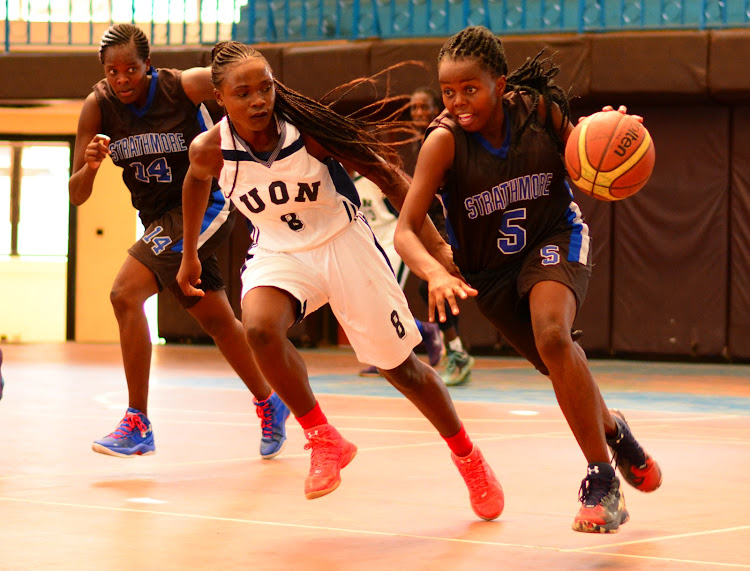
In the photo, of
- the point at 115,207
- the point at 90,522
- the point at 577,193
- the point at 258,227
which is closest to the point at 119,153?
the point at 258,227

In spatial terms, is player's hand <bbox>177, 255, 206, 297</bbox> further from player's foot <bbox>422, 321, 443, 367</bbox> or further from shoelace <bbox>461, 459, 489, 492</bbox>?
player's foot <bbox>422, 321, 443, 367</bbox>

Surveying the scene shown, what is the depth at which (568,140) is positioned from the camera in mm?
3918

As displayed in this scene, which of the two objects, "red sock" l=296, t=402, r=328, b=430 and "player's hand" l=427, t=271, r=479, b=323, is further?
"red sock" l=296, t=402, r=328, b=430

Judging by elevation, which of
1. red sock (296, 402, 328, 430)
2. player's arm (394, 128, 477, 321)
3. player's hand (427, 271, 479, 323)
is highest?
player's arm (394, 128, 477, 321)

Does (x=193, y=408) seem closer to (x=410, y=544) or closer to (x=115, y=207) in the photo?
(x=410, y=544)

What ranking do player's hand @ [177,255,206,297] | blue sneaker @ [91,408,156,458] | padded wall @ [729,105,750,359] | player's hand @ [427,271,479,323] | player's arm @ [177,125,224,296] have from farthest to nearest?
padded wall @ [729,105,750,359]
blue sneaker @ [91,408,156,458]
player's hand @ [177,255,206,297]
player's arm @ [177,125,224,296]
player's hand @ [427,271,479,323]

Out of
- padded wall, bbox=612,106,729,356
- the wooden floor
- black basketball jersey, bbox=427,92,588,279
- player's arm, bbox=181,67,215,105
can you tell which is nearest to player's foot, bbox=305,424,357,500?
the wooden floor

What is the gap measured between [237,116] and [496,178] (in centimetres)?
93

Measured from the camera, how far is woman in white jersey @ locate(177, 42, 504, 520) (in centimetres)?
401

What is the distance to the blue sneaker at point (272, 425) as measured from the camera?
5367 millimetres

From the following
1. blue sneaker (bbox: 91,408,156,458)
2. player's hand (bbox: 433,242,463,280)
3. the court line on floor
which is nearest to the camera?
the court line on floor

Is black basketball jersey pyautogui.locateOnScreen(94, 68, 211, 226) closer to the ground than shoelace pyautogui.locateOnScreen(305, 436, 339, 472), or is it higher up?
higher up

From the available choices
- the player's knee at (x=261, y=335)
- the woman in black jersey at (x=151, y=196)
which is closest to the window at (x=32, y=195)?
the woman in black jersey at (x=151, y=196)

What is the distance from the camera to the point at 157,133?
539cm
